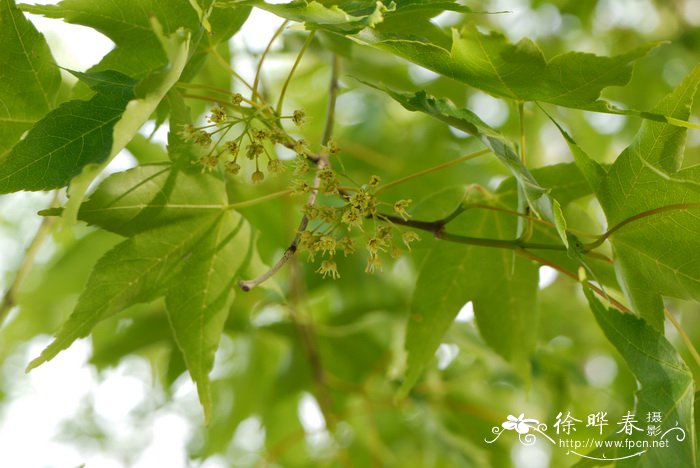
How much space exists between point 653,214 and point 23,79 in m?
0.92

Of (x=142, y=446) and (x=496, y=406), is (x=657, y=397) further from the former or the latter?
(x=142, y=446)

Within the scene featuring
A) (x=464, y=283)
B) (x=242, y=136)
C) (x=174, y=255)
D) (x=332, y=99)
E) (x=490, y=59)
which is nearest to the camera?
(x=490, y=59)

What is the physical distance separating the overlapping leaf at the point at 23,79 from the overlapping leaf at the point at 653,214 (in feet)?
2.45

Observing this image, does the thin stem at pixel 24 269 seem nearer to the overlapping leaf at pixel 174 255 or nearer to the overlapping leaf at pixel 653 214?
the overlapping leaf at pixel 174 255

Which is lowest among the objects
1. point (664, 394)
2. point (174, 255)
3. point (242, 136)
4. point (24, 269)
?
point (664, 394)

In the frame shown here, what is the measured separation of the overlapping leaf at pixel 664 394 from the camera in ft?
3.13

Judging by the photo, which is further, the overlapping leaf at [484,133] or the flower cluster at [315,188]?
the flower cluster at [315,188]

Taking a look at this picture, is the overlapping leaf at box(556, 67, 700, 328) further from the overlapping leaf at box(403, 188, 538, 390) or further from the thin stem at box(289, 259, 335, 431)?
the thin stem at box(289, 259, 335, 431)

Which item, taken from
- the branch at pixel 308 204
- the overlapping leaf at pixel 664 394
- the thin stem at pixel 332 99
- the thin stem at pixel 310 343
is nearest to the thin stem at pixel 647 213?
the overlapping leaf at pixel 664 394

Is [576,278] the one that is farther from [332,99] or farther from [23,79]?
[23,79]

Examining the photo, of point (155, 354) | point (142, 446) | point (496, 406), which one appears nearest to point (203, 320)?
point (496, 406)

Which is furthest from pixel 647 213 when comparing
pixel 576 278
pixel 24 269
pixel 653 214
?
pixel 24 269

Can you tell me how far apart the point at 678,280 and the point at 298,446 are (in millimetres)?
1978

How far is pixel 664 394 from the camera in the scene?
959mm
